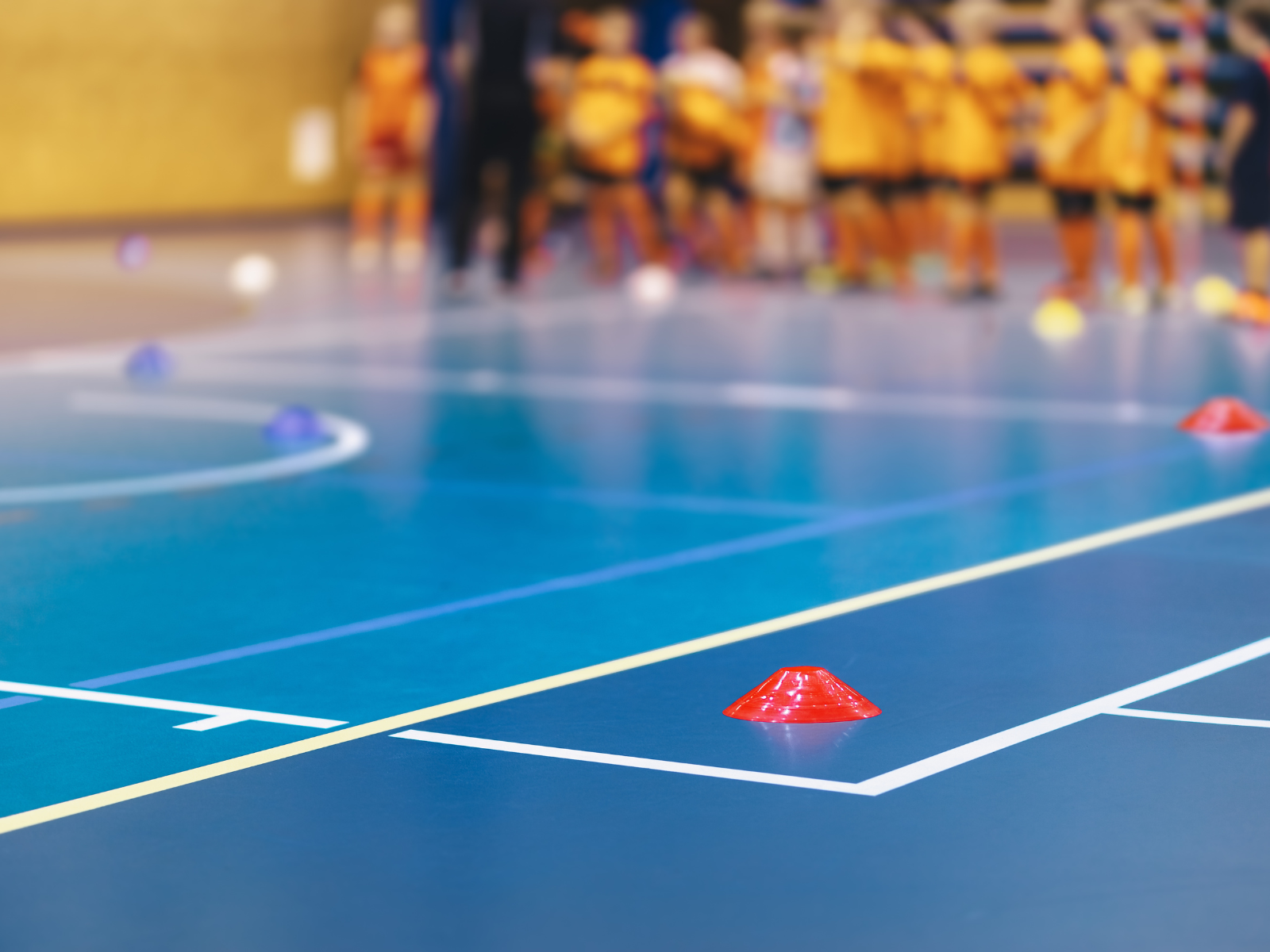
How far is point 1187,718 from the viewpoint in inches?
180

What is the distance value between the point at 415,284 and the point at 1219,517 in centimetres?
1058

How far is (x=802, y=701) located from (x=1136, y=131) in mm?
10580

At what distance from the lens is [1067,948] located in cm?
324

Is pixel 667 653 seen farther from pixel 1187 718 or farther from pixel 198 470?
pixel 198 470

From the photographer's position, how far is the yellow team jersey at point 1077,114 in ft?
46.8

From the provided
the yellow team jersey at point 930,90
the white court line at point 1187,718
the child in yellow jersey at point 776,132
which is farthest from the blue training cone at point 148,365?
the white court line at point 1187,718

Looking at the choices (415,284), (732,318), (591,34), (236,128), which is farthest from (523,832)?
(236,128)

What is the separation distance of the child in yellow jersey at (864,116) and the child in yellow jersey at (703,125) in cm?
105

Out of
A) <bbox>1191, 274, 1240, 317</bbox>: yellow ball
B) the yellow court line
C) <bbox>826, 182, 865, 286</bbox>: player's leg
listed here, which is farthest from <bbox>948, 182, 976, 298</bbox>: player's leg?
the yellow court line

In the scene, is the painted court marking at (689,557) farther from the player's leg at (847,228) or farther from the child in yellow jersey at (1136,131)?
the player's leg at (847,228)

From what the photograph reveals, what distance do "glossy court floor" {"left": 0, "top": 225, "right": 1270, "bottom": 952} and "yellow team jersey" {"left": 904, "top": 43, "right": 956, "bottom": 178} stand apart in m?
4.98

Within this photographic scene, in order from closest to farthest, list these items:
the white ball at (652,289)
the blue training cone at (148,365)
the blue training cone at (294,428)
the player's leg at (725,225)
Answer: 1. the blue training cone at (294,428)
2. the blue training cone at (148,365)
3. the white ball at (652,289)
4. the player's leg at (725,225)

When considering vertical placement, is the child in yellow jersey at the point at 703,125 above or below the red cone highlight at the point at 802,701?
above

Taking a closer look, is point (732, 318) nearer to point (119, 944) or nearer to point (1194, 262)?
point (1194, 262)
